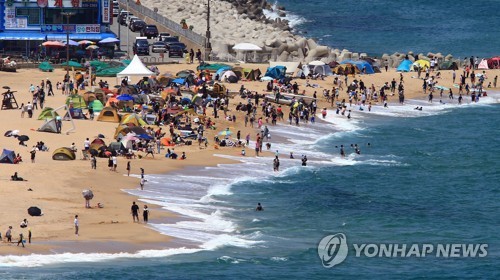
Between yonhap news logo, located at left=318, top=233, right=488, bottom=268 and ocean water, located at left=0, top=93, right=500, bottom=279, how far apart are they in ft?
1.14

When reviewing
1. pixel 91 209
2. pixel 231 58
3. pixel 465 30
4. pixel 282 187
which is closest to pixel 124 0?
pixel 231 58

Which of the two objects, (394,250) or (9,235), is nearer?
(9,235)

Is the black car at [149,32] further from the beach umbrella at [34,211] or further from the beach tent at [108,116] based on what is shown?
the beach umbrella at [34,211]

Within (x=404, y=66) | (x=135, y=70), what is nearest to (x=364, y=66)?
(x=404, y=66)

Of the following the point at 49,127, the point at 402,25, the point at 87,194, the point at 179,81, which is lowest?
the point at 87,194

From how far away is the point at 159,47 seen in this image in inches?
4186

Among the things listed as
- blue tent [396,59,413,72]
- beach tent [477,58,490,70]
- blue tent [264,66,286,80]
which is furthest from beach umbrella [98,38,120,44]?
beach tent [477,58,490,70]

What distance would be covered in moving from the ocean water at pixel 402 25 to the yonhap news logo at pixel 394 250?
64482 mm

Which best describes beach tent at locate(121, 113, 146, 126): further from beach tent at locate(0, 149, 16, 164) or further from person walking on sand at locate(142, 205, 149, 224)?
person walking on sand at locate(142, 205, 149, 224)

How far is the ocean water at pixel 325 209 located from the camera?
54.4 metres

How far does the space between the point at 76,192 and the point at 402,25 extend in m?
84.2

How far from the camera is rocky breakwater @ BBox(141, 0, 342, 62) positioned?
372ft

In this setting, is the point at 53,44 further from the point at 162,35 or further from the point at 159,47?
the point at 162,35

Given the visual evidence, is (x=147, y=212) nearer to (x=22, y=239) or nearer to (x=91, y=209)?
(x=91, y=209)
